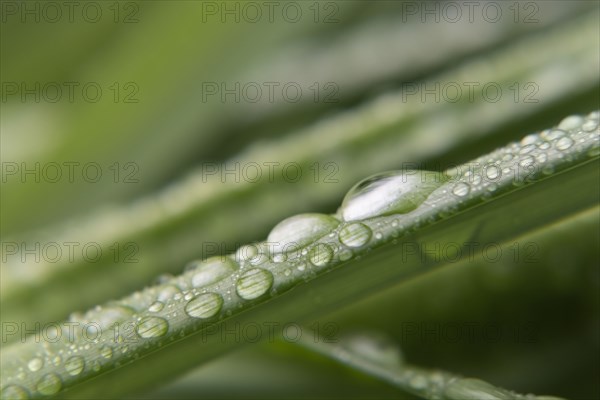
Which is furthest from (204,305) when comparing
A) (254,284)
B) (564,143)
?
(564,143)

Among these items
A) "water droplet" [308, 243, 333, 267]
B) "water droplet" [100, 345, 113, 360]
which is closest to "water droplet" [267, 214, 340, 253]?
"water droplet" [308, 243, 333, 267]

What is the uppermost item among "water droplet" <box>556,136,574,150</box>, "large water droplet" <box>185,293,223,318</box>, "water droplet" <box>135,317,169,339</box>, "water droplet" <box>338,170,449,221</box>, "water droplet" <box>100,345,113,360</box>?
"water droplet" <box>556,136,574,150</box>

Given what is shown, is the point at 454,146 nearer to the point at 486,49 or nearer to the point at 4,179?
the point at 486,49

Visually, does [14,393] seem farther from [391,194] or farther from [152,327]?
[391,194]

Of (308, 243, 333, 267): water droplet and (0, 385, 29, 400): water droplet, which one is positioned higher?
(308, 243, 333, 267): water droplet

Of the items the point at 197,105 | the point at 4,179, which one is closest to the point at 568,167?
the point at 197,105

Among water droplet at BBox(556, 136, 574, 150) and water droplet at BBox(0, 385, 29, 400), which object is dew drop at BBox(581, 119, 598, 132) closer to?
water droplet at BBox(556, 136, 574, 150)

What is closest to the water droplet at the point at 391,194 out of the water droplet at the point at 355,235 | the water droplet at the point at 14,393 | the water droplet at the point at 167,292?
the water droplet at the point at 355,235
